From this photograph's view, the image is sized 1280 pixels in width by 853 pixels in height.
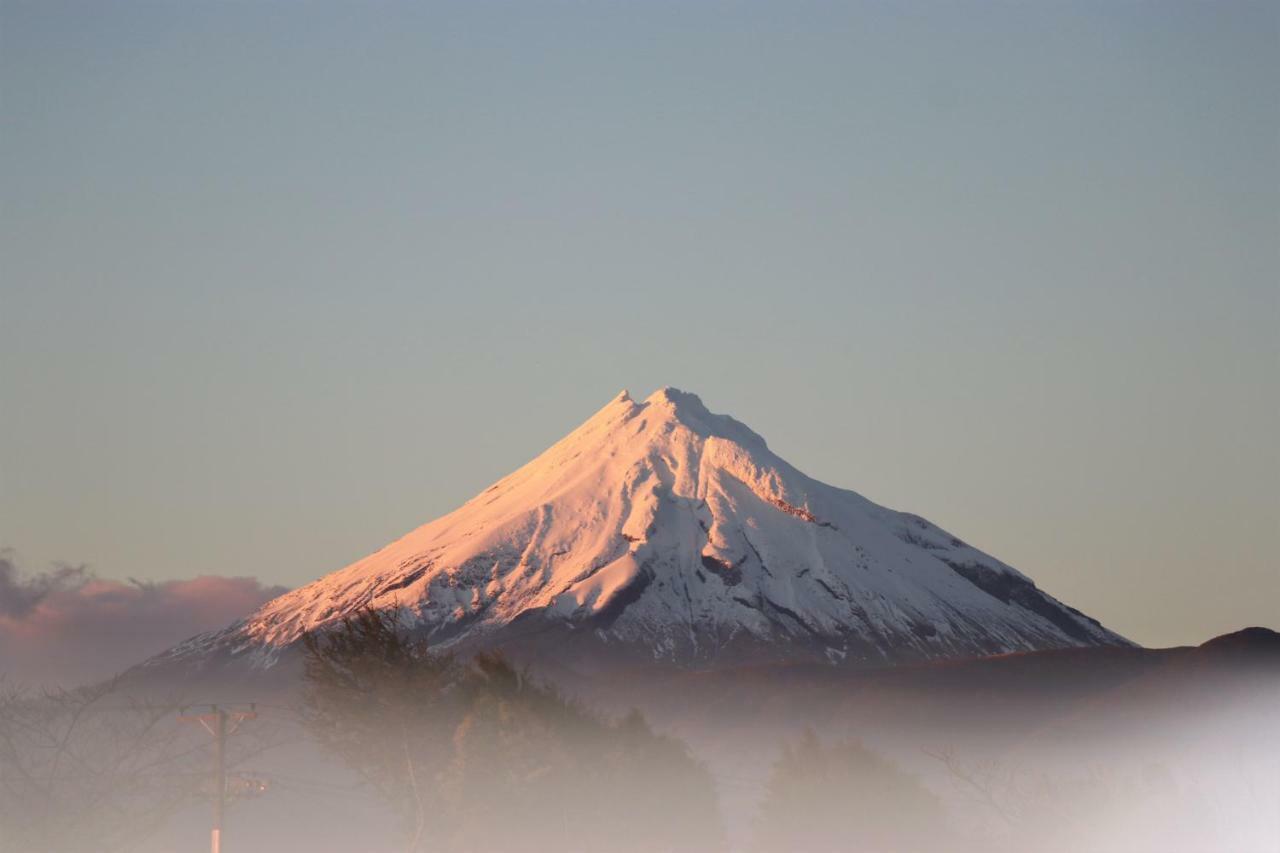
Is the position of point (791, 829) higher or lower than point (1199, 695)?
lower

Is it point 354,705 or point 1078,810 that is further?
point 354,705

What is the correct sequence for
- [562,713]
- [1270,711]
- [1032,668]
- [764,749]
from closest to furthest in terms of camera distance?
1. [562,713]
2. [1270,711]
3. [764,749]
4. [1032,668]

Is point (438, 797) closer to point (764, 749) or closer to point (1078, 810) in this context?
point (1078, 810)

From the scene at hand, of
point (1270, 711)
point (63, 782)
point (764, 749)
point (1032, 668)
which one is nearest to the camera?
point (63, 782)

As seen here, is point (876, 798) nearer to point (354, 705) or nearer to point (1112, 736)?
point (354, 705)

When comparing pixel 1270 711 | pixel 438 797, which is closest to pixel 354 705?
pixel 438 797

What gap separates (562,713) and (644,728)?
4381mm

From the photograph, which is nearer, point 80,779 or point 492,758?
point 80,779

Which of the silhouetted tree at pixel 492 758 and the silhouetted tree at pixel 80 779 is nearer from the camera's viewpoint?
the silhouetted tree at pixel 80 779

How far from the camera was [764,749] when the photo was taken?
172375 mm

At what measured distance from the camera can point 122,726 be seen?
73.4 metres

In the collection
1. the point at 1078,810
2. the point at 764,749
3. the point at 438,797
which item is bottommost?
the point at 1078,810

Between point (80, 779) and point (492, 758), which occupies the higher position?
point (492, 758)

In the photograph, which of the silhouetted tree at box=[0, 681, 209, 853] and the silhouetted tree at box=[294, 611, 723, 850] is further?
the silhouetted tree at box=[294, 611, 723, 850]
